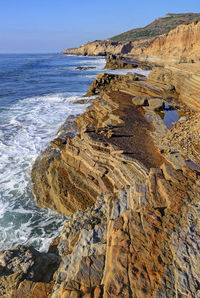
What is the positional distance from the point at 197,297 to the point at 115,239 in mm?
2158

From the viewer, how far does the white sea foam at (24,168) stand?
29.0 feet

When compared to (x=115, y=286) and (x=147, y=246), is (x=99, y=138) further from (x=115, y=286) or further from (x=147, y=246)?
(x=115, y=286)

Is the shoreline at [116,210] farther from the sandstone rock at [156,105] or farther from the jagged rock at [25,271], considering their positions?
the sandstone rock at [156,105]

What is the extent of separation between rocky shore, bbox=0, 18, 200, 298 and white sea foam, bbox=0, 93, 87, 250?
Result: 799mm

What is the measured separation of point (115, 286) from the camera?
4.26 meters

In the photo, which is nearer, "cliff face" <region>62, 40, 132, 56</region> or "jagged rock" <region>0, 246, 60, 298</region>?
"jagged rock" <region>0, 246, 60, 298</region>

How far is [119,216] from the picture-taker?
20.8ft

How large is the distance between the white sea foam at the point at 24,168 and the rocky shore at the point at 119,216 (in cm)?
80

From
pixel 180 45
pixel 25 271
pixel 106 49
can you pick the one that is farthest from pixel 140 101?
pixel 106 49

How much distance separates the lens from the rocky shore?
447 cm

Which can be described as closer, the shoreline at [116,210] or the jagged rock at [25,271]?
the shoreline at [116,210]

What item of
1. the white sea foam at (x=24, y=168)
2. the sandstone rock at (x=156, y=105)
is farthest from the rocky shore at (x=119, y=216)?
the sandstone rock at (x=156, y=105)

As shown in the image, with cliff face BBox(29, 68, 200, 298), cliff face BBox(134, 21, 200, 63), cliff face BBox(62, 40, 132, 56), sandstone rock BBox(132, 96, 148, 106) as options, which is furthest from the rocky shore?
cliff face BBox(62, 40, 132, 56)

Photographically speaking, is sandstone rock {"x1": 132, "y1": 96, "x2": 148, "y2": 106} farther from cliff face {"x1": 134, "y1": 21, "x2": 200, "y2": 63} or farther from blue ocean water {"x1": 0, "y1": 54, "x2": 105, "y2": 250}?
cliff face {"x1": 134, "y1": 21, "x2": 200, "y2": 63}
